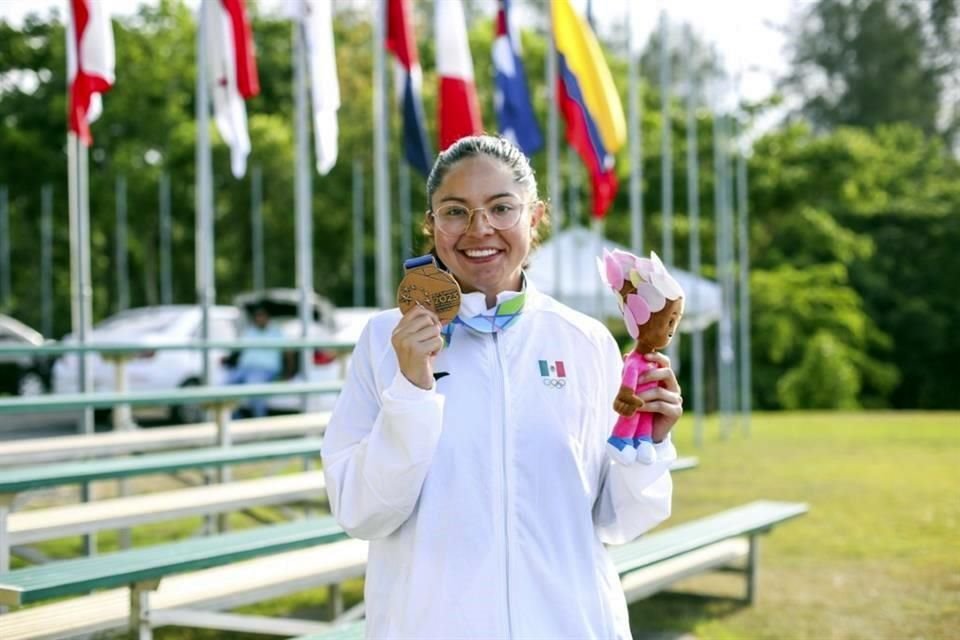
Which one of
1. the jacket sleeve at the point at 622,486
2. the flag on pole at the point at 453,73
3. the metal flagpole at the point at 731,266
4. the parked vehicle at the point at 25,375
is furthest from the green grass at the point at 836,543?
the parked vehicle at the point at 25,375

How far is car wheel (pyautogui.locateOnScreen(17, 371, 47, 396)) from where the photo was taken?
58.9ft

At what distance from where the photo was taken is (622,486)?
7.74ft

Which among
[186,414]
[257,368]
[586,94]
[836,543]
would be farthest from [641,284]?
[186,414]

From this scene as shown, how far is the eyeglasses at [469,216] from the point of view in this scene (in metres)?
2.38

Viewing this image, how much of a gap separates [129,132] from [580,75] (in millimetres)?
15592

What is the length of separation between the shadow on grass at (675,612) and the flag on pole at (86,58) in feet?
14.7

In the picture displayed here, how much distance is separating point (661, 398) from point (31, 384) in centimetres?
1718

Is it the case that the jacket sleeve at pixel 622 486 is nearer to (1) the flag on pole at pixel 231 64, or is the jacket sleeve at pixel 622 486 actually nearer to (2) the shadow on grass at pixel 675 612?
(2) the shadow on grass at pixel 675 612

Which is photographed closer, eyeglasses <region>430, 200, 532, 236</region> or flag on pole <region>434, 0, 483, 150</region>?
eyeglasses <region>430, 200, 532, 236</region>

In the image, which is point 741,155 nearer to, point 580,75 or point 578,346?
point 580,75

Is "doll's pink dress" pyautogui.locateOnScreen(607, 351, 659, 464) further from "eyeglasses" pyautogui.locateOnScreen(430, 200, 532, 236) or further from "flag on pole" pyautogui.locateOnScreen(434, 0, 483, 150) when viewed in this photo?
"flag on pole" pyautogui.locateOnScreen(434, 0, 483, 150)

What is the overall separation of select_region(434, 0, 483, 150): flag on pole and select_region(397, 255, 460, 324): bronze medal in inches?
308

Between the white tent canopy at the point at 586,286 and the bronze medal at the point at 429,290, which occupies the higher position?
the white tent canopy at the point at 586,286

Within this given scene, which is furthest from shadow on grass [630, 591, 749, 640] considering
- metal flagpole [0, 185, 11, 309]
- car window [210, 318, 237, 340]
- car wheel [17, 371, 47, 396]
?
metal flagpole [0, 185, 11, 309]
